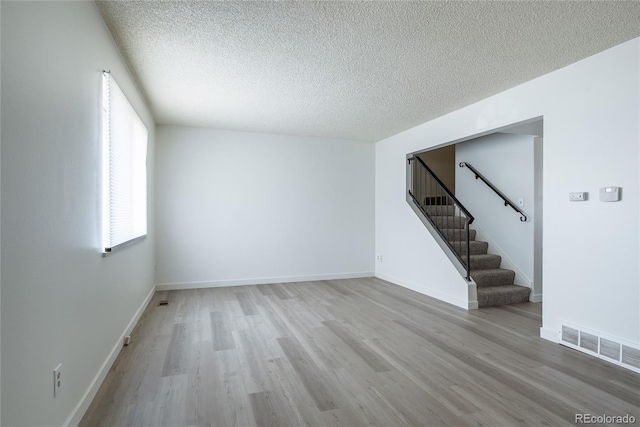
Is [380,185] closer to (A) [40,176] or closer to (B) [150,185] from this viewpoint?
(B) [150,185]

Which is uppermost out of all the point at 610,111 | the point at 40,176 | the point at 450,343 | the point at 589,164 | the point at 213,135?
the point at 213,135

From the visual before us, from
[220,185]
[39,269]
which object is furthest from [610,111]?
[220,185]

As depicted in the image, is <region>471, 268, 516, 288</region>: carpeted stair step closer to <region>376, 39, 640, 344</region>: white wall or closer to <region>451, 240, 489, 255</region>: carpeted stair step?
<region>451, 240, 489, 255</region>: carpeted stair step

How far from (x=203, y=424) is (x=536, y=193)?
4.83 metres

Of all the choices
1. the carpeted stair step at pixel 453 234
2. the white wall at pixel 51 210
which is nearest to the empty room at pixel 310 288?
the white wall at pixel 51 210

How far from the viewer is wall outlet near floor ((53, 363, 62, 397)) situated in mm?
1585

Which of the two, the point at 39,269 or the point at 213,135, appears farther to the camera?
the point at 213,135

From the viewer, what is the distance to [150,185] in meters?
4.72

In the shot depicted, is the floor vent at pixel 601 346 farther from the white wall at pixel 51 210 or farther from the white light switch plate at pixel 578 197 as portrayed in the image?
the white wall at pixel 51 210

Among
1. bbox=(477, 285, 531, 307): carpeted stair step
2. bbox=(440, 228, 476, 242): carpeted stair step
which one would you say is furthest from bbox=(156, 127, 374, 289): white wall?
bbox=(477, 285, 531, 307): carpeted stair step

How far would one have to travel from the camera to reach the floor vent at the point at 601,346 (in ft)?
8.32

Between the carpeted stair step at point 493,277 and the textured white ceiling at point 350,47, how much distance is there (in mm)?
2235

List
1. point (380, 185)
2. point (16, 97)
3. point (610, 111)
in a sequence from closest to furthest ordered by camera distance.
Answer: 1. point (16, 97)
2. point (610, 111)
3. point (380, 185)

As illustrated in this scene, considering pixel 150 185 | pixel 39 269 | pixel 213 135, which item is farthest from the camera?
pixel 213 135
